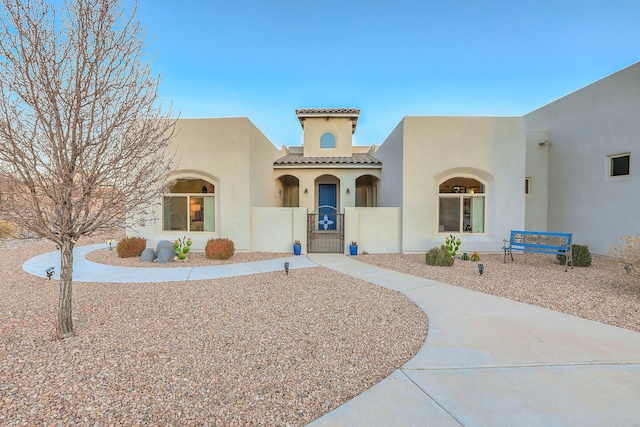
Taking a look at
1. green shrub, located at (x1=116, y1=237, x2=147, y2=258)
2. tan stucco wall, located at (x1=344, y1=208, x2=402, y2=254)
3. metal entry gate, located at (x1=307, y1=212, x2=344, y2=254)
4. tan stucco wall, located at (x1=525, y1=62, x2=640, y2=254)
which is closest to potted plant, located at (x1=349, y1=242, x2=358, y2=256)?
tan stucco wall, located at (x1=344, y1=208, x2=402, y2=254)

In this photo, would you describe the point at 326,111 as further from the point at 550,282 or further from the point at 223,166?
the point at 550,282

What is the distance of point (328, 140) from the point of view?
17469mm

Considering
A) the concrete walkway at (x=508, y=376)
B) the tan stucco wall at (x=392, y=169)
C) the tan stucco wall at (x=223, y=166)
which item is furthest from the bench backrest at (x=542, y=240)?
the tan stucco wall at (x=223, y=166)

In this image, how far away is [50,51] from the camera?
3.44m

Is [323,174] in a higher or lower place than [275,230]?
higher

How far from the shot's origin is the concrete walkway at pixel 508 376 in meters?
2.24

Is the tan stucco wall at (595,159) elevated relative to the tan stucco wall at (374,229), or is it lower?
elevated

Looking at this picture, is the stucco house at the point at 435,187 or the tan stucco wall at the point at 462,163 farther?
the tan stucco wall at the point at 462,163

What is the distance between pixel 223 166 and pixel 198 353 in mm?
8289

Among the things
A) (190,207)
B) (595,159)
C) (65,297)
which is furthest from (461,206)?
(65,297)

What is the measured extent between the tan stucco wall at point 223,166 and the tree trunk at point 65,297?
666cm

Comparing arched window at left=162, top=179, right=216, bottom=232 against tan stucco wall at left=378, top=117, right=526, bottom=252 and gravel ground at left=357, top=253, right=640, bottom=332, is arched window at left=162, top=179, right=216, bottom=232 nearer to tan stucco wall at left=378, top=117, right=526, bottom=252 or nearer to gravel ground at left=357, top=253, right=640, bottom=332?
gravel ground at left=357, top=253, right=640, bottom=332

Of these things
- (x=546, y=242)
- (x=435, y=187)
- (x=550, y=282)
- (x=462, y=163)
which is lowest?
(x=550, y=282)

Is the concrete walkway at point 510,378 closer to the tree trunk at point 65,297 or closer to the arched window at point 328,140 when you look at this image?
the tree trunk at point 65,297
